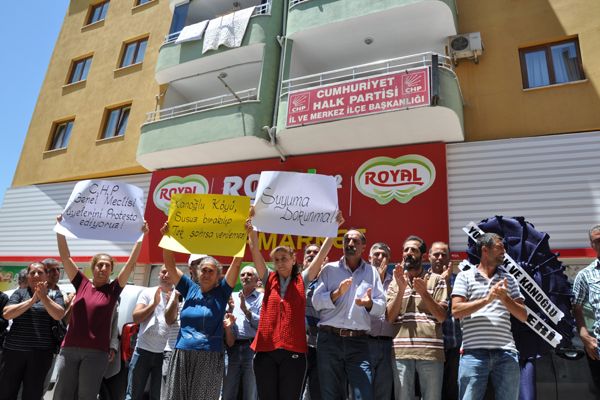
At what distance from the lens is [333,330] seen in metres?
3.81

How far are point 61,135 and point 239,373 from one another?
43.6ft

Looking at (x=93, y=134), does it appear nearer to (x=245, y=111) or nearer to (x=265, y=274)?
(x=245, y=111)

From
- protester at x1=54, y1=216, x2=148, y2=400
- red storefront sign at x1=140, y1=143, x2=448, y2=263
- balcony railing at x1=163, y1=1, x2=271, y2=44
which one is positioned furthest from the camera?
balcony railing at x1=163, y1=1, x2=271, y2=44

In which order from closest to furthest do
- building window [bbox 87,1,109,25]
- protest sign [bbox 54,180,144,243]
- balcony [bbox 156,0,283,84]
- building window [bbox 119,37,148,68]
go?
protest sign [bbox 54,180,144,243] → balcony [bbox 156,0,283,84] → building window [bbox 119,37,148,68] → building window [bbox 87,1,109,25]

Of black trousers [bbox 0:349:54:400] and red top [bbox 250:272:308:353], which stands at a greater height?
red top [bbox 250:272:308:353]

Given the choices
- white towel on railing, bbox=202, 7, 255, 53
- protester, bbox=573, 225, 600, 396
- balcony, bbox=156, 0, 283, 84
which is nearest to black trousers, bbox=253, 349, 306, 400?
protester, bbox=573, 225, 600, 396

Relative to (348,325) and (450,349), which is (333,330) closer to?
(348,325)

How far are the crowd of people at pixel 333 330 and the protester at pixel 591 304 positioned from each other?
0.04 feet

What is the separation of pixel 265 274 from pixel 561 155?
680 centimetres

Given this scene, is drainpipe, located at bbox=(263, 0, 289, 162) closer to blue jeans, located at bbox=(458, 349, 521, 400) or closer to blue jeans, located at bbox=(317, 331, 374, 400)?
blue jeans, located at bbox=(317, 331, 374, 400)

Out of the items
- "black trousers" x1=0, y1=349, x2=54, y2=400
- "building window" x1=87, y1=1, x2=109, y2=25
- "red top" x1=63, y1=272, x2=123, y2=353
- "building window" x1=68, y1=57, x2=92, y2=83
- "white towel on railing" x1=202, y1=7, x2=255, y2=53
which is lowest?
"black trousers" x1=0, y1=349, x2=54, y2=400

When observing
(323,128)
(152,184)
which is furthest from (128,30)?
(323,128)

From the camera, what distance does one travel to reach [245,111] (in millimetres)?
9938

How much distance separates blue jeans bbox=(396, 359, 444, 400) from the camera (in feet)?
12.0
